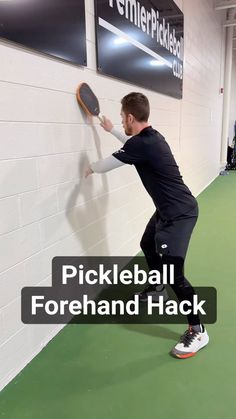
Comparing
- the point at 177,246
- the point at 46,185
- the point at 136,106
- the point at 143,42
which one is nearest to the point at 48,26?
the point at 136,106

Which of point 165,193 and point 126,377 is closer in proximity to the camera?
point 126,377

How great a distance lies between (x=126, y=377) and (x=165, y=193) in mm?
1031

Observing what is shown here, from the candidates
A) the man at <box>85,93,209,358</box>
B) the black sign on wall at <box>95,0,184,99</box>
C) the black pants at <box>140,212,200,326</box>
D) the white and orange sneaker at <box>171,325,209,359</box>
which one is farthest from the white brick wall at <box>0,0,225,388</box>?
the white and orange sneaker at <box>171,325,209,359</box>

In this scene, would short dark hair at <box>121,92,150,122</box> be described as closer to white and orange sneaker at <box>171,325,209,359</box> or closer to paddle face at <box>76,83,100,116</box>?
paddle face at <box>76,83,100,116</box>

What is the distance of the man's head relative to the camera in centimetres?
193

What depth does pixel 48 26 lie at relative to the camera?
176cm

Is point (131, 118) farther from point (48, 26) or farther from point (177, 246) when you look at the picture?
point (177, 246)

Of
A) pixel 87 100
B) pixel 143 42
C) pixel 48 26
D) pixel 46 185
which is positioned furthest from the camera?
pixel 143 42

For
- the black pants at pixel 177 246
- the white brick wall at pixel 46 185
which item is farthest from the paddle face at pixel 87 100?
the black pants at pixel 177 246

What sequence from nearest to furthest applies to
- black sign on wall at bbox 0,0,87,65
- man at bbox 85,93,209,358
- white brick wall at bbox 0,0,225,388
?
black sign on wall at bbox 0,0,87,65 < white brick wall at bbox 0,0,225,388 < man at bbox 85,93,209,358

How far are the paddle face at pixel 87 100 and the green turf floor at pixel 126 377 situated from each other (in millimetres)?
1456

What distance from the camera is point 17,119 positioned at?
1641 mm

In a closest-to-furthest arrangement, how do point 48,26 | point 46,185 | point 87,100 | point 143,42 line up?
point 48,26 < point 46,185 < point 87,100 < point 143,42

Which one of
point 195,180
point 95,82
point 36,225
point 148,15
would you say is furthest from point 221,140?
point 36,225
